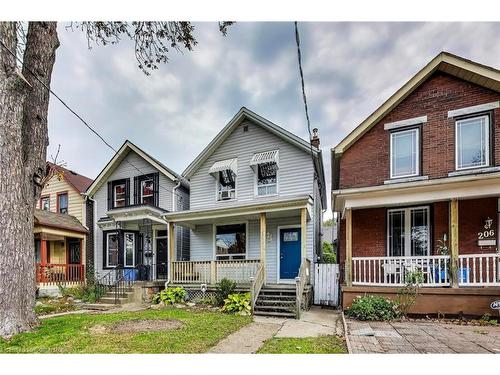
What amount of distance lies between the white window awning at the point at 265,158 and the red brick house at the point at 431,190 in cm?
215

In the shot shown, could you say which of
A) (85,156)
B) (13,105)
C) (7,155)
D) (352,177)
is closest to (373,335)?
(352,177)

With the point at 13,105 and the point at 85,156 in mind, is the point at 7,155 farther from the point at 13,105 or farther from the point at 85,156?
the point at 85,156

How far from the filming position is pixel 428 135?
8594mm

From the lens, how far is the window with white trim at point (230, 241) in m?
11.4

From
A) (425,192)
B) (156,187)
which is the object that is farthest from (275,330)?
(156,187)

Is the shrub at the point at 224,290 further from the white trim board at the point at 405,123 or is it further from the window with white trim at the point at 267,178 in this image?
the white trim board at the point at 405,123

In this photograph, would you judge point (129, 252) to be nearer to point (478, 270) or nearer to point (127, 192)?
point (127, 192)

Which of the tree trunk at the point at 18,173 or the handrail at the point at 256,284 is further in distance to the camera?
the handrail at the point at 256,284

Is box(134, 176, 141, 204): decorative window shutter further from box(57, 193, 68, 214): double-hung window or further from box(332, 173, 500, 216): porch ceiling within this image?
box(332, 173, 500, 216): porch ceiling

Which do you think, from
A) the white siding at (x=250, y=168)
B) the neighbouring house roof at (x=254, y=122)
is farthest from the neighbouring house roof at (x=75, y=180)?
the white siding at (x=250, y=168)

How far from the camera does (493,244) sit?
7727 millimetres

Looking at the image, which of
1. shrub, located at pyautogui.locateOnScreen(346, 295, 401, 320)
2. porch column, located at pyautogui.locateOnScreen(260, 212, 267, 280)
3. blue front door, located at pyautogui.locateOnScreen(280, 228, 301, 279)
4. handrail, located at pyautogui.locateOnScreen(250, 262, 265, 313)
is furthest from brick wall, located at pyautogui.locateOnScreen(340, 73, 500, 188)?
handrail, located at pyautogui.locateOnScreen(250, 262, 265, 313)

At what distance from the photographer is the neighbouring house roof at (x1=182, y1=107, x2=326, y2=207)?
34.3 feet

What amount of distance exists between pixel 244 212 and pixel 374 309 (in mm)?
4432
